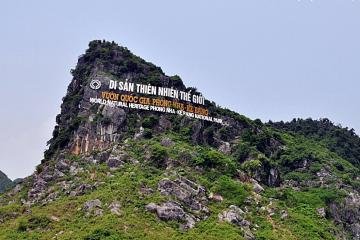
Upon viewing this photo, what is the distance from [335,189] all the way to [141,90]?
122 feet

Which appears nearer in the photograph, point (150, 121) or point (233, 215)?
point (233, 215)

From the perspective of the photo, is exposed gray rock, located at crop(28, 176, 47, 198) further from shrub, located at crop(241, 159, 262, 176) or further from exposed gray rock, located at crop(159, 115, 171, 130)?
shrub, located at crop(241, 159, 262, 176)

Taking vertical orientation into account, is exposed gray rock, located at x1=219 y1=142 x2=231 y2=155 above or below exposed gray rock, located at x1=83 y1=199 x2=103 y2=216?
above

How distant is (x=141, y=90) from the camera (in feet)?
344

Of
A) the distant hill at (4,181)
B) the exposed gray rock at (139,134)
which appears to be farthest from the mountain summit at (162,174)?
the distant hill at (4,181)

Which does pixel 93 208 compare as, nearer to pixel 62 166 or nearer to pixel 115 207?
pixel 115 207

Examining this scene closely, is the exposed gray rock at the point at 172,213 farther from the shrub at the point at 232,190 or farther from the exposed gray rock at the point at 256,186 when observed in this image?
the exposed gray rock at the point at 256,186

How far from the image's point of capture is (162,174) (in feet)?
284

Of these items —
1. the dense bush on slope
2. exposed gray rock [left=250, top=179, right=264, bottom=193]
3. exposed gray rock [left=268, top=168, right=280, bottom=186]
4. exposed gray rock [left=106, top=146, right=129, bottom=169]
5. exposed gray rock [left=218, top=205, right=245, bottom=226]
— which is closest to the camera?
exposed gray rock [left=218, top=205, right=245, bottom=226]

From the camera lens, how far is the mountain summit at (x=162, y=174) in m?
76.9

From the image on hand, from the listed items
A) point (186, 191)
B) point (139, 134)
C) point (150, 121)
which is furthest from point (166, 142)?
point (186, 191)

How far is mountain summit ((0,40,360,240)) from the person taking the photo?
7688cm

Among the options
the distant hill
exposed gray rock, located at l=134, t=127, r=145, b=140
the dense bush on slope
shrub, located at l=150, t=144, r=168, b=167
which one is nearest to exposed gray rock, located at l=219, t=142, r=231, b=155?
exposed gray rock, located at l=134, t=127, r=145, b=140

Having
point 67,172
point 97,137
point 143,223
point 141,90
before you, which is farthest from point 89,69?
point 143,223
